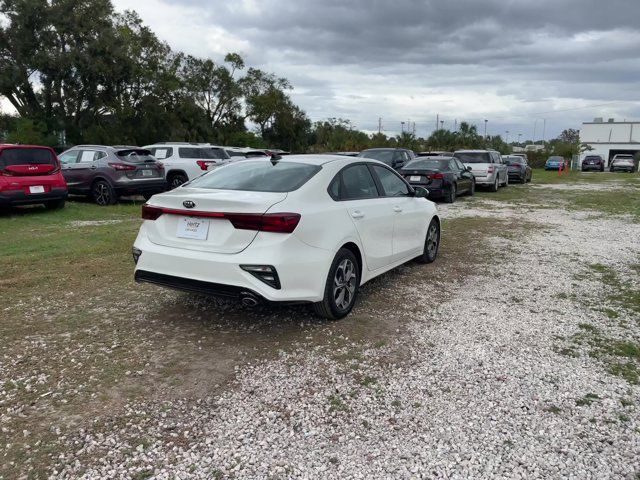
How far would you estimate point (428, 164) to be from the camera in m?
15.3

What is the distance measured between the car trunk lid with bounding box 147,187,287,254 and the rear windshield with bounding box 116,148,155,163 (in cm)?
923

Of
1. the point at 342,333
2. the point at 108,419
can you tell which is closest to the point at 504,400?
the point at 342,333

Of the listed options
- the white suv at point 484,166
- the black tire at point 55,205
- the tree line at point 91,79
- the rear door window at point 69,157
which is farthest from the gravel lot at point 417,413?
the tree line at point 91,79

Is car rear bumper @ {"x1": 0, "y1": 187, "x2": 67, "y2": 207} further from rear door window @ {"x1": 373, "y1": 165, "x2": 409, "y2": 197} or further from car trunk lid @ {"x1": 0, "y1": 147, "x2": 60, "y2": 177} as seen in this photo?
Result: rear door window @ {"x1": 373, "y1": 165, "x2": 409, "y2": 197}

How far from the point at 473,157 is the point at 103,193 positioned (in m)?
13.7

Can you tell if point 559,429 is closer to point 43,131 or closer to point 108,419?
point 108,419

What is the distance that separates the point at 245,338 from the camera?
4.36 meters

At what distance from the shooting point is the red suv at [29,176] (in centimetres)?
1030

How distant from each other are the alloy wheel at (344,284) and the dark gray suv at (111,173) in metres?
9.62

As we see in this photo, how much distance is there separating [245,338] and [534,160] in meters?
54.0

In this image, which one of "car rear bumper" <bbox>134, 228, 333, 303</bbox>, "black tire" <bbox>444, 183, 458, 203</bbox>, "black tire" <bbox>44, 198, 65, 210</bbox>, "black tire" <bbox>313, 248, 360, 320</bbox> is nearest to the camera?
"car rear bumper" <bbox>134, 228, 333, 303</bbox>

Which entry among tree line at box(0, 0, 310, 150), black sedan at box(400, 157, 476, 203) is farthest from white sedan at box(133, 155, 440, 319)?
tree line at box(0, 0, 310, 150)

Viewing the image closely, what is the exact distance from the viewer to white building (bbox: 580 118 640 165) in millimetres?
71062

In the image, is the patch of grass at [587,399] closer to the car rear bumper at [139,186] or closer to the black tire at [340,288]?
the black tire at [340,288]
